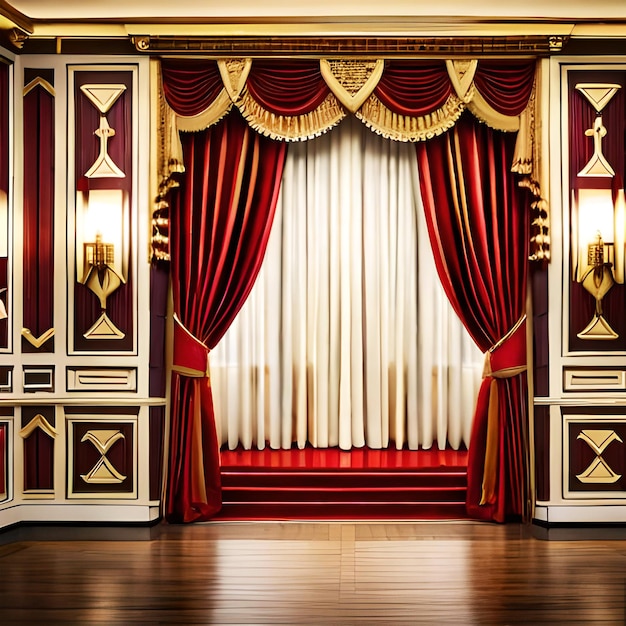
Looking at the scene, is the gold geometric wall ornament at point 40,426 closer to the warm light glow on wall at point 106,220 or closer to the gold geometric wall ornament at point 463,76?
the warm light glow on wall at point 106,220

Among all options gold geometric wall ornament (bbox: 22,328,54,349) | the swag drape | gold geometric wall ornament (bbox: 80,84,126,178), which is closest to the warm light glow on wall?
gold geometric wall ornament (bbox: 80,84,126,178)

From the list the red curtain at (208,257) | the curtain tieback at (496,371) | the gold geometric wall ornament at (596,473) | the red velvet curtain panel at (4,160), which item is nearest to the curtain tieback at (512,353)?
the curtain tieback at (496,371)

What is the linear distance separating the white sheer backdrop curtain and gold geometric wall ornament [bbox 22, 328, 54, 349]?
138 centimetres

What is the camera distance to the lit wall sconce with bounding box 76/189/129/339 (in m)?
4.40

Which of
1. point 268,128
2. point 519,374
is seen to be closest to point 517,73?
point 268,128

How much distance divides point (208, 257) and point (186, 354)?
0.61 metres

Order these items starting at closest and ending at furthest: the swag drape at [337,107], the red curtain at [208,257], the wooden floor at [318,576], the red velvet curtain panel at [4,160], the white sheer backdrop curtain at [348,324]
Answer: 1. the wooden floor at [318,576]
2. the red velvet curtain panel at [4,160]
3. the swag drape at [337,107]
4. the red curtain at [208,257]
5. the white sheer backdrop curtain at [348,324]

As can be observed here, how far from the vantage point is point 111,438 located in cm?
441

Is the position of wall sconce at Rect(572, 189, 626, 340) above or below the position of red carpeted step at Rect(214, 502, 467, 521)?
above

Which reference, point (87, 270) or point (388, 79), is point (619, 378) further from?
point (87, 270)

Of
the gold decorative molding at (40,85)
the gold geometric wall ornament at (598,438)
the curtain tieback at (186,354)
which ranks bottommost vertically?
the gold geometric wall ornament at (598,438)

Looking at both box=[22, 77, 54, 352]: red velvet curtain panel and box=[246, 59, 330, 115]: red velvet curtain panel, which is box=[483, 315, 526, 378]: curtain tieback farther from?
box=[22, 77, 54, 352]: red velvet curtain panel

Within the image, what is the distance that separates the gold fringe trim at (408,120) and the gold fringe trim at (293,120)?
16cm

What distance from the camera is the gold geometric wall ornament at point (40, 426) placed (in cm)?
440
